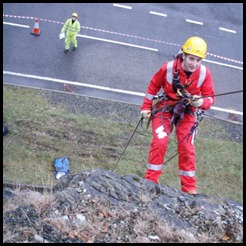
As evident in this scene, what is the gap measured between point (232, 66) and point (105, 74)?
4.38 meters

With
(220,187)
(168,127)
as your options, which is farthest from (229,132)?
(168,127)

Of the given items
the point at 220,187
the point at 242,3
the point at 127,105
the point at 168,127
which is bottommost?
the point at 220,187

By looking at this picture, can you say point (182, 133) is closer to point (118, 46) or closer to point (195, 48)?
point (195, 48)

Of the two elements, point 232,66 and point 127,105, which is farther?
point 232,66

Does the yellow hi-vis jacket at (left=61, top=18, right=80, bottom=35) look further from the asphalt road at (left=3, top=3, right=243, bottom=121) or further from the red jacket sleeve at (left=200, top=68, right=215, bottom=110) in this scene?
the red jacket sleeve at (left=200, top=68, right=215, bottom=110)

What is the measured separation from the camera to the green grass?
27.3 ft

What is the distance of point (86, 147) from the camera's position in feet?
29.3

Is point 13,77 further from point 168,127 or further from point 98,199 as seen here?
point 98,199

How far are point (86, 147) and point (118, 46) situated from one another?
5.48 meters

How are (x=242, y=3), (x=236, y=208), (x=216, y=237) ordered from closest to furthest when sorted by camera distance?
(x=216, y=237) → (x=236, y=208) → (x=242, y=3)

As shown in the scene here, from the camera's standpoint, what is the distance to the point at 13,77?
1110 centimetres

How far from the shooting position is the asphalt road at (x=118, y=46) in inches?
458

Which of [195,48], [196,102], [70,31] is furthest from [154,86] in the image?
[70,31]

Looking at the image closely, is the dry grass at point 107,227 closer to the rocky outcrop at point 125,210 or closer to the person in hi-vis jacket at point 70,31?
the rocky outcrop at point 125,210
